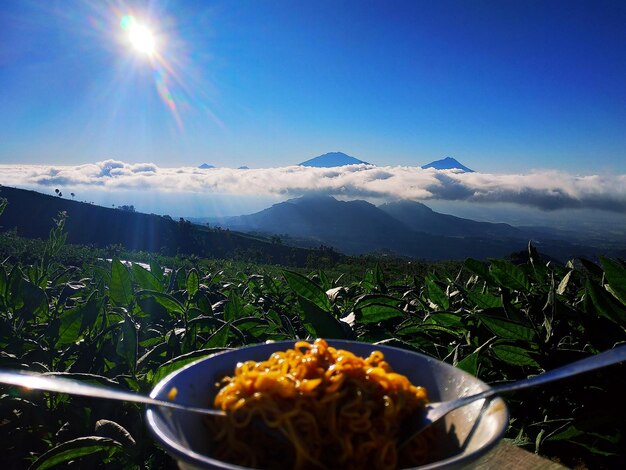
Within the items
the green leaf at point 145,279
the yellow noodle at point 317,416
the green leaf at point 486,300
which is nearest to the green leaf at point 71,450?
the yellow noodle at point 317,416

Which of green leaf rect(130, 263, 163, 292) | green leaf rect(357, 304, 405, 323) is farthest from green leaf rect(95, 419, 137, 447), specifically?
green leaf rect(357, 304, 405, 323)

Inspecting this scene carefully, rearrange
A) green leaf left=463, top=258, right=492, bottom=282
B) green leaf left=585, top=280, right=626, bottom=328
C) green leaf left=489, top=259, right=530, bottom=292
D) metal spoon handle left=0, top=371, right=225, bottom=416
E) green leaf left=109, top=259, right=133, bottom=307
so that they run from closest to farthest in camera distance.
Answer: metal spoon handle left=0, top=371, right=225, bottom=416
green leaf left=585, top=280, right=626, bottom=328
green leaf left=489, top=259, right=530, bottom=292
green leaf left=109, top=259, right=133, bottom=307
green leaf left=463, top=258, right=492, bottom=282

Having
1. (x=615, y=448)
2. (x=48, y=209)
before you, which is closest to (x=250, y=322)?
(x=615, y=448)

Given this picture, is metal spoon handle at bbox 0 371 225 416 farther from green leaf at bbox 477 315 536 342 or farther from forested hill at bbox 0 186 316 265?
forested hill at bbox 0 186 316 265

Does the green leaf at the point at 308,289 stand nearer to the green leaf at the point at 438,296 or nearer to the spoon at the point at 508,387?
the green leaf at the point at 438,296

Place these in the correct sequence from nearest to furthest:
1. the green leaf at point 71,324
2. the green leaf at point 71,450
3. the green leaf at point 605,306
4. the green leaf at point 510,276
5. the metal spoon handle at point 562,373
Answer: the metal spoon handle at point 562,373 < the green leaf at point 71,450 < the green leaf at point 605,306 < the green leaf at point 71,324 < the green leaf at point 510,276

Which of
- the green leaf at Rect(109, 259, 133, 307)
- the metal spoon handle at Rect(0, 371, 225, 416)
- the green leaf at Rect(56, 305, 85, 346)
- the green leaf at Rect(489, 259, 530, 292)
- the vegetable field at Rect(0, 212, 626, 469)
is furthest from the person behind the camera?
the green leaf at Rect(109, 259, 133, 307)
